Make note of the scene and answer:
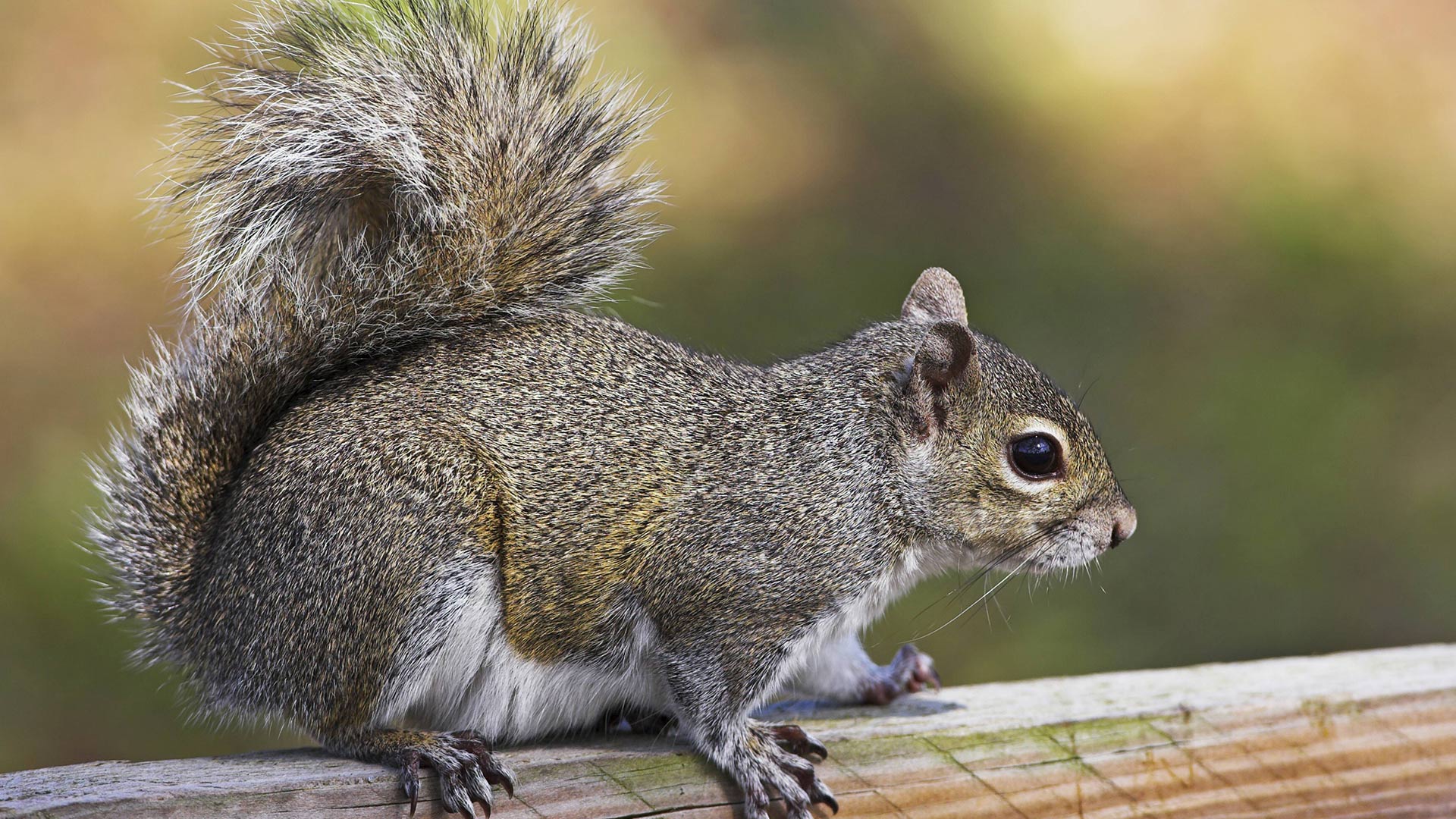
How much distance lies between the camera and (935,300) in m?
2.19

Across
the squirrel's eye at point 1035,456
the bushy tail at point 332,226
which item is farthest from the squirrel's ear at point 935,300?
the bushy tail at point 332,226

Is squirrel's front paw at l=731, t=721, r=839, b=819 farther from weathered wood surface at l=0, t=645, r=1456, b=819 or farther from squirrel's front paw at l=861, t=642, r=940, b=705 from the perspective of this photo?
squirrel's front paw at l=861, t=642, r=940, b=705

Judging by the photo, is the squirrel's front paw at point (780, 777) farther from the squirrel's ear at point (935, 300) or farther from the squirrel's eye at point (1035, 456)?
the squirrel's ear at point (935, 300)

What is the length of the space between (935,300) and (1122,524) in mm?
493

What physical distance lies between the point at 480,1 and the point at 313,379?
620 millimetres

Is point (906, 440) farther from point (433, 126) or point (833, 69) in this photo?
point (833, 69)

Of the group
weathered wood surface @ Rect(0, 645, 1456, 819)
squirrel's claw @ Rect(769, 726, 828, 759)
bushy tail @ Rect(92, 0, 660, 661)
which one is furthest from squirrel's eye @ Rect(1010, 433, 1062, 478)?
bushy tail @ Rect(92, 0, 660, 661)

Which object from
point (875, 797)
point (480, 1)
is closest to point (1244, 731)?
point (875, 797)

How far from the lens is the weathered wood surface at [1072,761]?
1485mm

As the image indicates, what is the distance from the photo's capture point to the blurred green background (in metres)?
3.41

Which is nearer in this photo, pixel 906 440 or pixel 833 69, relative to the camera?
pixel 906 440

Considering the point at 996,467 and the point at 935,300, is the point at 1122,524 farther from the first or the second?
the point at 935,300

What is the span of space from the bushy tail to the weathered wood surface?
1.57 ft

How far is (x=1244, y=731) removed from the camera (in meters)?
1.73
